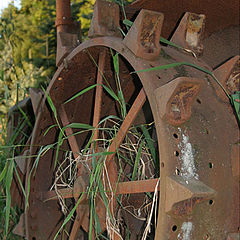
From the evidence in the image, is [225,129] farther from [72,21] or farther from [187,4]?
[72,21]

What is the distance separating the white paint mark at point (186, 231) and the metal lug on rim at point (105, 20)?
3.96 ft

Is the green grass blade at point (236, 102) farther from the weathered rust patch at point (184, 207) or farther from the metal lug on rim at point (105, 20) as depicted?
the metal lug on rim at point (105, 20)

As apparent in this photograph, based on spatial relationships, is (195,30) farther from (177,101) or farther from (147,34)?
(177,101)

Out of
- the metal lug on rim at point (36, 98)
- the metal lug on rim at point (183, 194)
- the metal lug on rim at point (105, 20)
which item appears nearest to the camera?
the metal lug on rim at point (183, 194)

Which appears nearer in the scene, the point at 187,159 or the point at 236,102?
the point at 187,159

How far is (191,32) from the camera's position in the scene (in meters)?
1.94

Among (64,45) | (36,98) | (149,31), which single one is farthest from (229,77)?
(36,98)

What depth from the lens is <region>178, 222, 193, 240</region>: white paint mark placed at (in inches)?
58.5

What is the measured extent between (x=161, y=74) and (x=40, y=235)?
5.66 feet

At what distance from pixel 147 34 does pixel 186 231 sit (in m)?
0.95

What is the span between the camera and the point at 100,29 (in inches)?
85.0

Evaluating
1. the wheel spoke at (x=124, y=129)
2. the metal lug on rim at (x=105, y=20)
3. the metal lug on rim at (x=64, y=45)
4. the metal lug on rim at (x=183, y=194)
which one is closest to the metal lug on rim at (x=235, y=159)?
the metal lug on rim at (x=183, y=194)

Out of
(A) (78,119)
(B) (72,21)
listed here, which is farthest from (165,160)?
(B) (72,21)

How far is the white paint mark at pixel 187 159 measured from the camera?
1.50 metres
